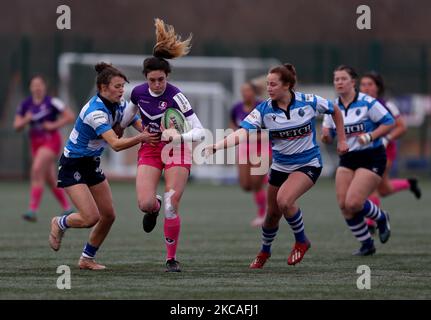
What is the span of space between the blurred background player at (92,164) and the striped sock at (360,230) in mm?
2684

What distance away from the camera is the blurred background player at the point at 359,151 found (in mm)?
10836

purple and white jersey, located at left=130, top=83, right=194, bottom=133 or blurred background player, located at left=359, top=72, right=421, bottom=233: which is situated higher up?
blurred background player, located at left=359, top=72, right=421, bottom=233

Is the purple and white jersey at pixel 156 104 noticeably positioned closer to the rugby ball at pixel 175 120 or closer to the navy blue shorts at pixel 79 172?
the rugby ball at pixel 175 120

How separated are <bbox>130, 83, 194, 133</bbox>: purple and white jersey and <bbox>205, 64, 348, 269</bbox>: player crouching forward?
0.54 meters

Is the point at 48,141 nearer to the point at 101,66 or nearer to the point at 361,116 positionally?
the point at 361,116

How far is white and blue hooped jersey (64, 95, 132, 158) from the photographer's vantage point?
30.0ft

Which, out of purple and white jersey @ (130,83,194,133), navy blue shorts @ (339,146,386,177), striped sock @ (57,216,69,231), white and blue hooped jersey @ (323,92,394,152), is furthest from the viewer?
navy blue shorts @ (339,146,386,177)

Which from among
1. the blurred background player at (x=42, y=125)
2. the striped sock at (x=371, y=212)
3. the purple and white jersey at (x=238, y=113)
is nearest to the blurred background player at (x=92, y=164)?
the striped sock at (x=371, y=212)

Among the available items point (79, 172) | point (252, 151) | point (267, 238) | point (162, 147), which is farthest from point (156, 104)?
point (252, 151)

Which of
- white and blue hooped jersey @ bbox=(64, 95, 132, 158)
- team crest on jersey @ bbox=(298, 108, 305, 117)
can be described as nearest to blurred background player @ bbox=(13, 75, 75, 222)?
white and blue hooped jersey @ bbox=(64, 95, 132, 158)

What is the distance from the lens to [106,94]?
927cm

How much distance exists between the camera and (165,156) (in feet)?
31.0

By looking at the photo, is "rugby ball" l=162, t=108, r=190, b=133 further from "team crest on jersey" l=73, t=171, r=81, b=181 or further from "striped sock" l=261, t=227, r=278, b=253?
"striped sock" l=261, t=227, r=278, b=253
